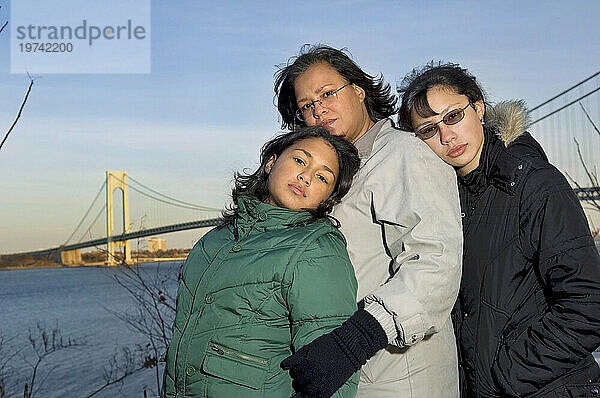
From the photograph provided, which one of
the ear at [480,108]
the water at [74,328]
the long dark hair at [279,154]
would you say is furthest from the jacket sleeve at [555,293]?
the water at [74,328]

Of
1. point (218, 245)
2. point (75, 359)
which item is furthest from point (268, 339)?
point (75, 359)

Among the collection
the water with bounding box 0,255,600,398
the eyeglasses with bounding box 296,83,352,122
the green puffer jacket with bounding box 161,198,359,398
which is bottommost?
the water with bounding box 0,255,600,398

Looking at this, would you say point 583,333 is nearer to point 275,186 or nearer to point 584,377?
point 584,377

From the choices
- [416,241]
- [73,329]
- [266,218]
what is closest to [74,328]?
[73,329]

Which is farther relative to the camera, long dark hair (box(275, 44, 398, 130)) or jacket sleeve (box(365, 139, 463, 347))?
long dark hair (box(275, 44, 398, 130))

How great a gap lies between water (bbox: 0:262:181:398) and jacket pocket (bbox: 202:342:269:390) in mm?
3573

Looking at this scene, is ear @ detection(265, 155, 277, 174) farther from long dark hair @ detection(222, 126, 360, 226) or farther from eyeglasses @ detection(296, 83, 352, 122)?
eyeglasses @ detection(296, 83, 352, 122)

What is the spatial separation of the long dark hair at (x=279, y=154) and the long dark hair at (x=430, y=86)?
0.20 meters

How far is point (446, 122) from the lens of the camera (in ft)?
5.62

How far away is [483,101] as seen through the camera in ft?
5.95

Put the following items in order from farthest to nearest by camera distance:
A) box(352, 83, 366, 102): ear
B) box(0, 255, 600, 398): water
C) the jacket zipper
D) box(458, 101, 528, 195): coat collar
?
box(0, 255, 600, 398): water < box(352, 83, 366, 102): ear < box(458, 101, 528, 195): coat collar < the jacket zipper

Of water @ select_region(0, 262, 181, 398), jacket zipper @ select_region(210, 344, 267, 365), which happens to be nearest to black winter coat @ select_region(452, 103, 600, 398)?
jacket zipper @ select_region(210, 344, 267, 365)

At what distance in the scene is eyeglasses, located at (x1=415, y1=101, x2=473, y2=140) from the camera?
171cm

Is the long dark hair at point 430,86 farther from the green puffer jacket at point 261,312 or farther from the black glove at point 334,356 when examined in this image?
the black glove at point 334,356
